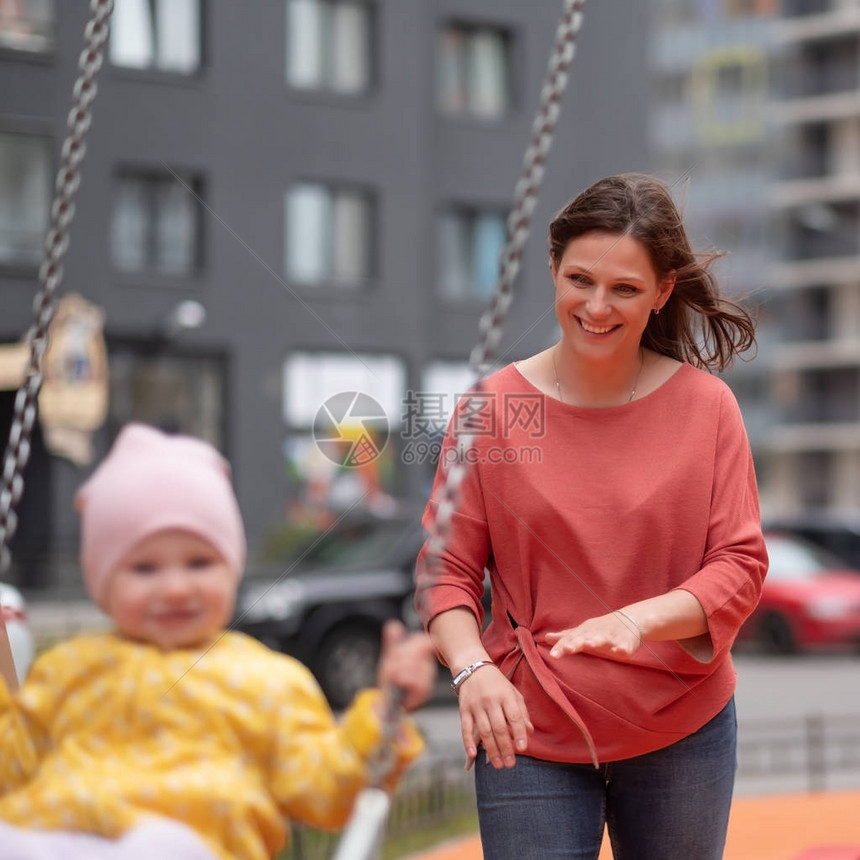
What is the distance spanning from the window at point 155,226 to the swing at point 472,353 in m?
15.8

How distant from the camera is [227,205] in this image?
18.2 m

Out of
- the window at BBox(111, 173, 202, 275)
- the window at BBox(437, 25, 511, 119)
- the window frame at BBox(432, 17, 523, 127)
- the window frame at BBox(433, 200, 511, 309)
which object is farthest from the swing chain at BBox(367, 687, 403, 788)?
the window at BBox(437, 25, 511, 119)

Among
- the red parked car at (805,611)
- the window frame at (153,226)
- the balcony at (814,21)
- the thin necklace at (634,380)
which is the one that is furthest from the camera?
the balcony at (814,21)

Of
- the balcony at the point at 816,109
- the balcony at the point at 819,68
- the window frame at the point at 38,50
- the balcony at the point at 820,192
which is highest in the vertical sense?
the balcony at the point at 819,68

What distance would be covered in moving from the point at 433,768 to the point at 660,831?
3.60 m

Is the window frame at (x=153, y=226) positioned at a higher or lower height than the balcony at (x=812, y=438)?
higher

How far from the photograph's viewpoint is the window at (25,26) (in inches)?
675

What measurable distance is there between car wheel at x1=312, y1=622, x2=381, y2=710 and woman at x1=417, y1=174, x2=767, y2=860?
6105mm

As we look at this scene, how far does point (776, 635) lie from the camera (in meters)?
11.7

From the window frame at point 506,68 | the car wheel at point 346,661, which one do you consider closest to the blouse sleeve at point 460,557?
the car wheel at point 346,661

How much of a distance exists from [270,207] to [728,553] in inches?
677

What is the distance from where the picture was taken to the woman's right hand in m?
1.58

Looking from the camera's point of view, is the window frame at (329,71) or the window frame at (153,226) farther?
the window frame at (329,71)

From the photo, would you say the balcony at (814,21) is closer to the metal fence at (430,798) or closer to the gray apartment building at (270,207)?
the gray apartment building at (270,207)
